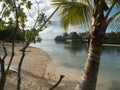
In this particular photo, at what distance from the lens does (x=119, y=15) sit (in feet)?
20.0

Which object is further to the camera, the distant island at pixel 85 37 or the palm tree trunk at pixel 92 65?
the distant island at pixel 85 37

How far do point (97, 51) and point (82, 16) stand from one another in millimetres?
2037

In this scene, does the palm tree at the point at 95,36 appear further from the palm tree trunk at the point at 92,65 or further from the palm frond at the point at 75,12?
the palm frond at the point at 75,12

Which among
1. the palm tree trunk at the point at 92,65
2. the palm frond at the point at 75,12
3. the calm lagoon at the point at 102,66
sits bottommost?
the calm lagoon at the point at 102,66

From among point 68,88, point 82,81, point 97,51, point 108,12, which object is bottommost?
point 68,88

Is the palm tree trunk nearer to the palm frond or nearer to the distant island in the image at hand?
the distant island

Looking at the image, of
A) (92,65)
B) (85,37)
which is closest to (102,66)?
(85,37)

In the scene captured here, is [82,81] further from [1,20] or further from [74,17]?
[1,20]

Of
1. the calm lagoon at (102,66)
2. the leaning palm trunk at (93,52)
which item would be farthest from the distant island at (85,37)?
the calm lagoon at (102,66)

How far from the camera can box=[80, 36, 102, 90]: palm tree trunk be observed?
566 cm

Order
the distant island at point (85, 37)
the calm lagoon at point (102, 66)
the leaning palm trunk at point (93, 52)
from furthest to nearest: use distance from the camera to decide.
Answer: the calm lagoon at point (102, 66) → the distant island at point (85, 37) → the leaning palm trunk at point (93, 52)

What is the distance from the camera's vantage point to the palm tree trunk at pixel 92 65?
223 inches

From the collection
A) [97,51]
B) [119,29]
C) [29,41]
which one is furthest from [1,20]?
[119,29]

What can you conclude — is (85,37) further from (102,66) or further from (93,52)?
(102,66)
